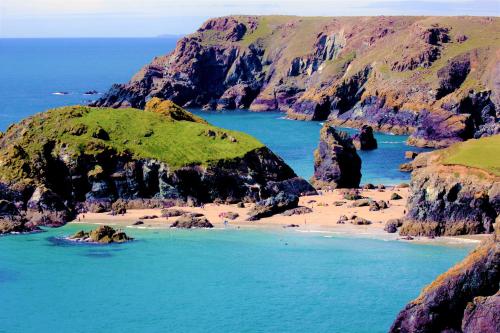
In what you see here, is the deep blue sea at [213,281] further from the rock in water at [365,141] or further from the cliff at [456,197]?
the rock in water at [365,141]

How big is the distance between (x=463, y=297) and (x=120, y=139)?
6844 cm

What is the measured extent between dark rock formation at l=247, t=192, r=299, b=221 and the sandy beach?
83 cm

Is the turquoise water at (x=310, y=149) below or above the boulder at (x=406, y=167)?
below

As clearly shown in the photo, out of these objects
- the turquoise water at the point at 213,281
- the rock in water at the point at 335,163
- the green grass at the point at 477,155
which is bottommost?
the turquoise water at the point at 213,281

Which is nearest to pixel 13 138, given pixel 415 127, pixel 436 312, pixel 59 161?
pixel 59 161

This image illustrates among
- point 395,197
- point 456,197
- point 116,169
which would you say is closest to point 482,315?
point 456,197

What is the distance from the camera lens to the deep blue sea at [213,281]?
63.4m

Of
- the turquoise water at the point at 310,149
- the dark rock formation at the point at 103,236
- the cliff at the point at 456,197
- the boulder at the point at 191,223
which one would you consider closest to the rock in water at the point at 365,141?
the turquoise water at the point at 310,149

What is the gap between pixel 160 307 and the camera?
221 feet

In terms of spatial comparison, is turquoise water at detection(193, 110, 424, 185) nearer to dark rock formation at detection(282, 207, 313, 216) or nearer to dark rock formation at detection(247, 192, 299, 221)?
dark rock formation at detection(247, 192, 299, 221)

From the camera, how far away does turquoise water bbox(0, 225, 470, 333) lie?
63438mm

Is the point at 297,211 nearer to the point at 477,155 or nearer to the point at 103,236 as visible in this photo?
the point at 477,155

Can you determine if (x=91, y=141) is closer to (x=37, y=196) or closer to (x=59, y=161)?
(x=59, y=161)

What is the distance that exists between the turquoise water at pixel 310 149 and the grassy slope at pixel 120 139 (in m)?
20.5
